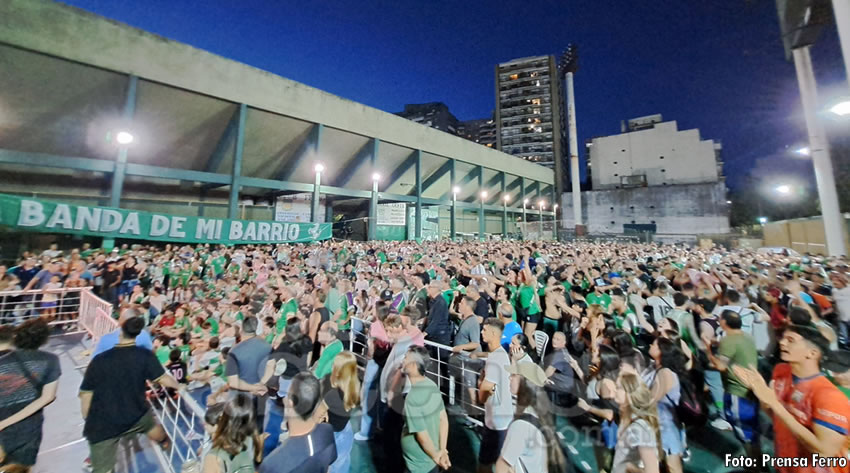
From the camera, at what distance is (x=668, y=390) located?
8.69 ft

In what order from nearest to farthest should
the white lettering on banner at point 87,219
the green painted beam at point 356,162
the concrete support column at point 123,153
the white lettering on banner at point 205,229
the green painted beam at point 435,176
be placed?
1. the white lettering on banner at point 87,219
2. the concrete support column at point 123,153
3. the white lettering on banner at point 205,229
4. the green painted beam at point 356,162
5. the green painted beam at point 435,176

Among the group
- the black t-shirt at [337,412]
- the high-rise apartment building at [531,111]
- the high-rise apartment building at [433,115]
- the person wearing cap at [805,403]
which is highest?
the high-rise apartment building at [433,115]

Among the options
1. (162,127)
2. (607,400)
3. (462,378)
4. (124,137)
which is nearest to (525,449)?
(607,400)

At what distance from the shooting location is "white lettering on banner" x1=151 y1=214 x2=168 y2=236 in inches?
445

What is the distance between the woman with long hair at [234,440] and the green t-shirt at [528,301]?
4424mm

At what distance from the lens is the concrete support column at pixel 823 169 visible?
1130 centimetres

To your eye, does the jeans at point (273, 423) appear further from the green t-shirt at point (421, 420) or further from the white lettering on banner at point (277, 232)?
the white lettering on banner at point (277, 232)

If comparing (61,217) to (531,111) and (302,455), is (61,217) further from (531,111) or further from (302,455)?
(531,111)

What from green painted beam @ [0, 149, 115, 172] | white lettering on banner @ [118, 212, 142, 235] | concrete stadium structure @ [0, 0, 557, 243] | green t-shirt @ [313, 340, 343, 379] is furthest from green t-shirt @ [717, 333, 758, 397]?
green painted beam @ [0, 149, 115, 172]

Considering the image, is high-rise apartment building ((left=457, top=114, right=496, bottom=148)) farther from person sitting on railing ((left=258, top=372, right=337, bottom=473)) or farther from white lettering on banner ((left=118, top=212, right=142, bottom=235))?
person sitting on railing ((left=258, top=372, right=337, bottom=473))

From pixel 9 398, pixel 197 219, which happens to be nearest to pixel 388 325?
pixel 9 398

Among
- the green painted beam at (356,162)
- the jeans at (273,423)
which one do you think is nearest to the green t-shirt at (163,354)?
the jeans at (273,423)

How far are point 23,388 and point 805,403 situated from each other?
574 cm

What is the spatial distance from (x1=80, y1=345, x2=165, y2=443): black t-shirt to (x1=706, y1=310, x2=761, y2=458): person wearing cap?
5.51 m
